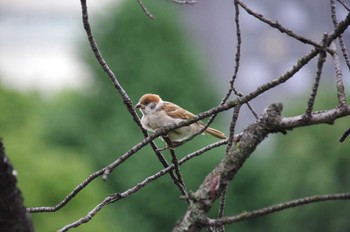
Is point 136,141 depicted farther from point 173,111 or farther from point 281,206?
point 281,206

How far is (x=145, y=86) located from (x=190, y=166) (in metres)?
4.03

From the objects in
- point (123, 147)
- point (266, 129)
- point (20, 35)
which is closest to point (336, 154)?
point (123, 147)

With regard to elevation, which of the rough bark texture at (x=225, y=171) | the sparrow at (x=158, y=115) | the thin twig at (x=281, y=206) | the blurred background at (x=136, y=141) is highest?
the blurred background at (x=136, y=141)

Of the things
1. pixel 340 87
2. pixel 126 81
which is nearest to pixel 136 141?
pixel 126 81

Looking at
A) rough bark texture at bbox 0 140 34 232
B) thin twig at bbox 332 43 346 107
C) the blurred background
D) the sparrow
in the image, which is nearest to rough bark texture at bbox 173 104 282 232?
thin twig at bbox 332 43 346 107

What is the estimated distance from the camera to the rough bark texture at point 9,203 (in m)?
2.03

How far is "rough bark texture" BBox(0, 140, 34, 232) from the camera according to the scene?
6.64ft

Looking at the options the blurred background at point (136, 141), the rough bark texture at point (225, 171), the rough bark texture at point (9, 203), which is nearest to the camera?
the rough bark texture at point (9, 203)

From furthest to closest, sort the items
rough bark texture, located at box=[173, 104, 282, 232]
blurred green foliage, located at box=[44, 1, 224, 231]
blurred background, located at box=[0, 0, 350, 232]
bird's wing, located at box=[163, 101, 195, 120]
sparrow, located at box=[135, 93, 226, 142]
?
blurred green foliage, located at box=[44, 1, 224, 231]
blurred background, located at box=[0, 0, 350, 232]
bird's wing, located at box=[163, 101, 195, 120]
sparrow, located at box=[135, 93, 226, 142]
rough bark texture, located at box=[173, 104, 282, 232]

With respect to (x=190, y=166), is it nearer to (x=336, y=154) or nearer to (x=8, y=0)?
(x=336, y=154)

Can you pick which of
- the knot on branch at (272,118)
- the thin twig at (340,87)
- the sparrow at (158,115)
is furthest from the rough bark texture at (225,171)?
the sparrow at (158,115)

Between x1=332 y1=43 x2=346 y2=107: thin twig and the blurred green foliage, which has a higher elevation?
the blurred green foliage

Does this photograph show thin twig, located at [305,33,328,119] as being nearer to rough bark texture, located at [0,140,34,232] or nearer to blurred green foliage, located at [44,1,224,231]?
rough bark texture, located at [0,140,34,232]

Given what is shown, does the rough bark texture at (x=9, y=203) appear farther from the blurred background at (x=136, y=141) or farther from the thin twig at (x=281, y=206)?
the blurred background at (x=136, y=141)
